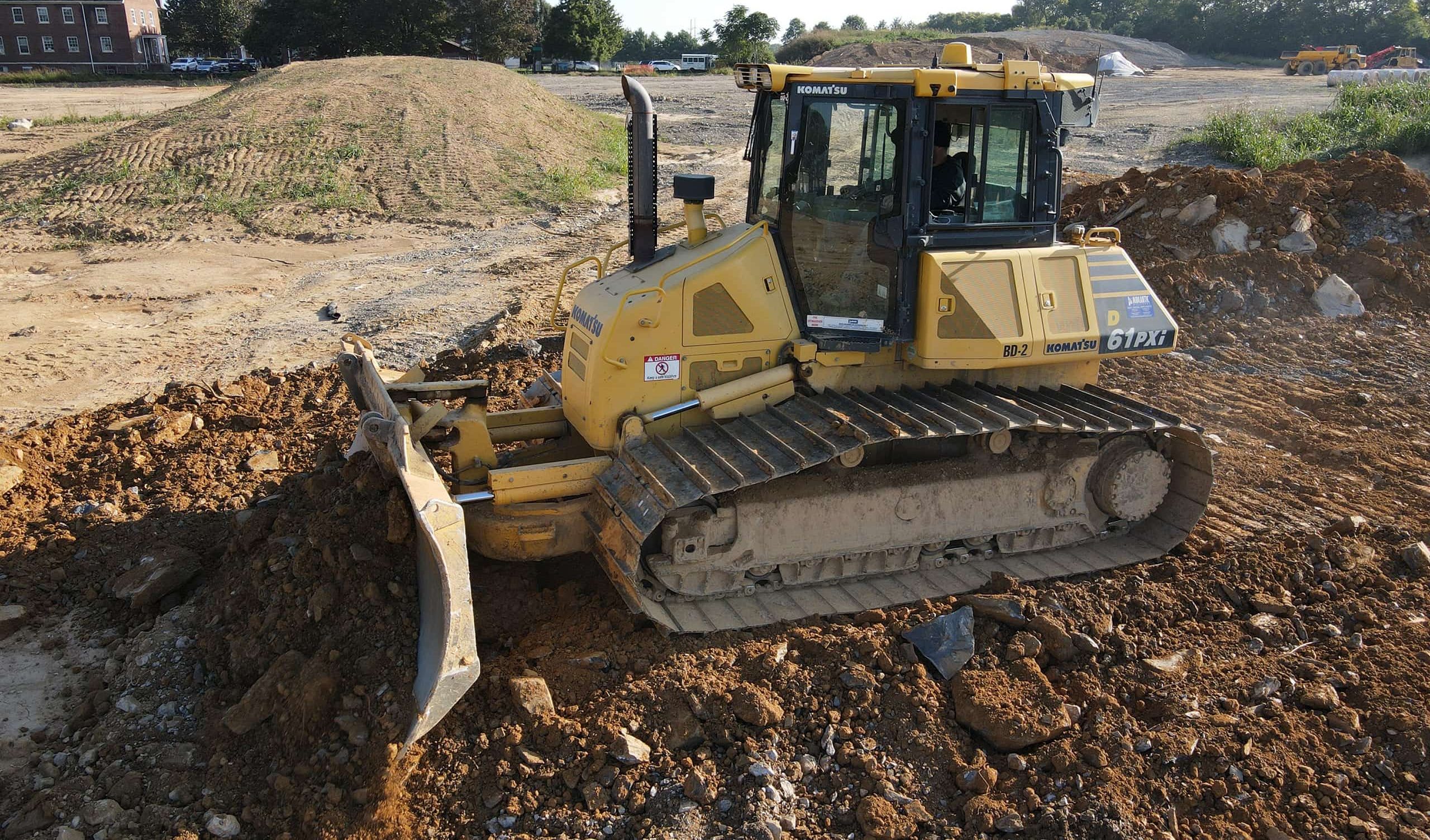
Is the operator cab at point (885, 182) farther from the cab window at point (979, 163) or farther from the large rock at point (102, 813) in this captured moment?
the large rock at point (102, 813)

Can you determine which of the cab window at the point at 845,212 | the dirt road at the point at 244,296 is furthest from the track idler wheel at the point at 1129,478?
the dirt road at the point at 244,296

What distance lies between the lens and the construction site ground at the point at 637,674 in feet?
14.4

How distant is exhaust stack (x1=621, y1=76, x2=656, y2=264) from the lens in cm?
596

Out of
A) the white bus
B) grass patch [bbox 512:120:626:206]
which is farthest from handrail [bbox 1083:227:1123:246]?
the white bus

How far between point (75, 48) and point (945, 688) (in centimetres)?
6032

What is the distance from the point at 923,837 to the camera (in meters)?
4.32

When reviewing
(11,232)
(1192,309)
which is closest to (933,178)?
(1192,309)

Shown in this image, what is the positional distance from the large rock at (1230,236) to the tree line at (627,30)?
120ft

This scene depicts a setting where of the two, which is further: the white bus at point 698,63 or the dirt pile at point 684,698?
the white bus at point 698,63

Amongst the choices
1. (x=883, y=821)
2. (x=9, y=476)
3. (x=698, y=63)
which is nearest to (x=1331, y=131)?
(x=883, y=821)

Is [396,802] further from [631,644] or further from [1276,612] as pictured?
[1276,612]

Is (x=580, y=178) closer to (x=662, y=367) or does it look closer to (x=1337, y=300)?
(x=1337, y=300)

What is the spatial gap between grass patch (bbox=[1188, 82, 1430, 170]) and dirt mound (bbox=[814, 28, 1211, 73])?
44.9 feet

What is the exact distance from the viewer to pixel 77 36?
52.2 m
